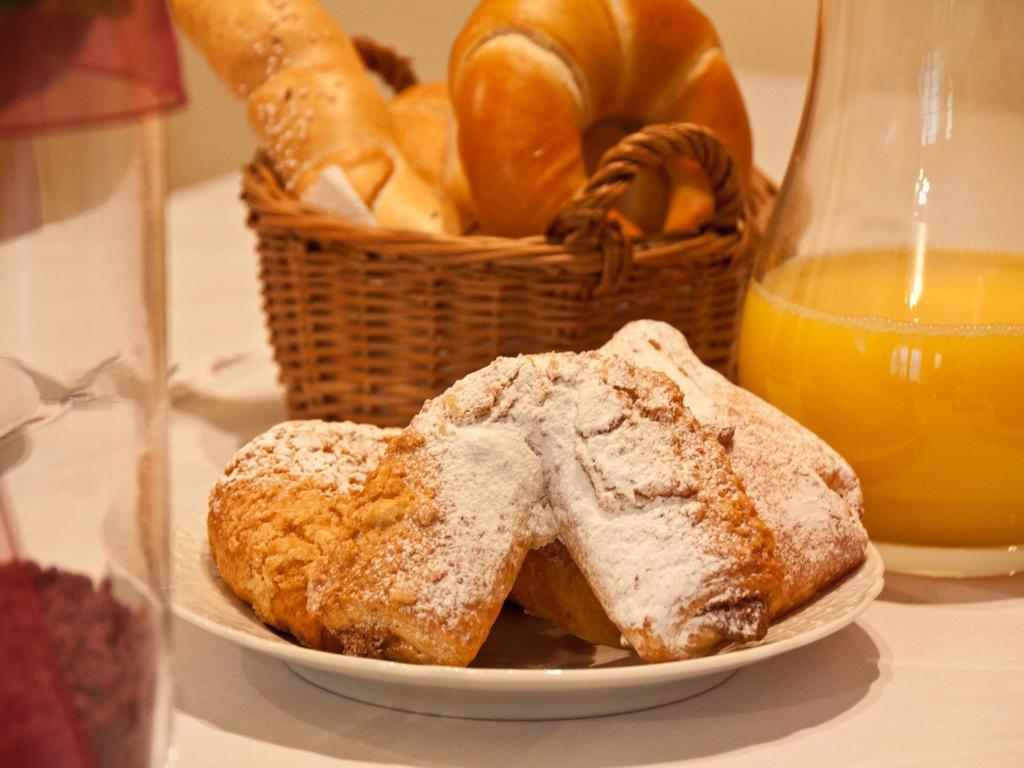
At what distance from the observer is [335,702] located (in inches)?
24.8

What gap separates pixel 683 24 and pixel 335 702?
649mm

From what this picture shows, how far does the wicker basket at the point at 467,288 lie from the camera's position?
886 mm

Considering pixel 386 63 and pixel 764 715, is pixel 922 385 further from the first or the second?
pixel 386 63

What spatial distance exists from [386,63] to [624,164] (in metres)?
0.59

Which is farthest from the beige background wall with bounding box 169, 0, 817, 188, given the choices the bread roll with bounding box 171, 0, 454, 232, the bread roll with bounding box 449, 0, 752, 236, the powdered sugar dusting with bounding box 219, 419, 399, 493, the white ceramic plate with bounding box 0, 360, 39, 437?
the white ceramic plate with bounding box 0, 360, 39, 437

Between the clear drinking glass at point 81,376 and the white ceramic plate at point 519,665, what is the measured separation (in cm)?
15

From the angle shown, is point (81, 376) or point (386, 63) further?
point (386, 63)

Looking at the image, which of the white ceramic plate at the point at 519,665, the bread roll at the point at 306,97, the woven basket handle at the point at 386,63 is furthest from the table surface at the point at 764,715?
the woven basket handle at the point at 386,63

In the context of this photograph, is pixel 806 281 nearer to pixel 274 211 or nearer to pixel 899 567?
pixel 899 567

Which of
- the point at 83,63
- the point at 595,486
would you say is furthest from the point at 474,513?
the point at 83,63

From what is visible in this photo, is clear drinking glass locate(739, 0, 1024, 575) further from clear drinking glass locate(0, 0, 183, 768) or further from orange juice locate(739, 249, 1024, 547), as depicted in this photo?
clear drinking glass locate(0, 0, 183, 768)

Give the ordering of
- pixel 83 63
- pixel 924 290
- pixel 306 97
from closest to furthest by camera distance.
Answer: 1. pixel 83 63
2. pixel 924 290
3. pixel 306 97

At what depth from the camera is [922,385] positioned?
2.52 feet

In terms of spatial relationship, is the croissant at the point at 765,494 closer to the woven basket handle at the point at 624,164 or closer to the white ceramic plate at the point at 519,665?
the white ceramic plate at the point at 519,665
